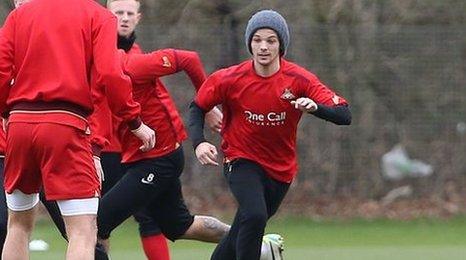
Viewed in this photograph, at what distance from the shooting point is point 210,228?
9.98m

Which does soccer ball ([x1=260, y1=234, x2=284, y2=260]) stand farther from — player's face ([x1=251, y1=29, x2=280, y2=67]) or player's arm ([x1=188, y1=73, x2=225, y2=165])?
player's face ([x1=251, y1=29, x2=280, y2=67])

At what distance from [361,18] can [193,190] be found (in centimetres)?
285

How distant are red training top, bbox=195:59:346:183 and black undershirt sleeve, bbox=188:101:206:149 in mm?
76

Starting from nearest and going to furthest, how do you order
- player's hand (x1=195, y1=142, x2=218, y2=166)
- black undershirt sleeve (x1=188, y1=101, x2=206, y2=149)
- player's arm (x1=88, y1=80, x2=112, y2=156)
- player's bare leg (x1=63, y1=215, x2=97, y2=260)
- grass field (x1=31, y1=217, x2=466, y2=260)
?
player's bare leg (x1=63, y1=215, x2=97, y2=260)
player's arm (x1=88, y1=80, x2=112, y2=156)
player's hand (x1=195, y1=142, x2=218, y2=166)
black undershirt sleeve (x1=188, y1=101, x2=206, y2=149)
grass field (x1=31, y1=217, x2=466, y2=260)

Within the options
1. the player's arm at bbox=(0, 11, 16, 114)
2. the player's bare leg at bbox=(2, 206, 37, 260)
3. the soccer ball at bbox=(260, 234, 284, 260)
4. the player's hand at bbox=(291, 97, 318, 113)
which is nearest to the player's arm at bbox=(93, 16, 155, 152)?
the player's arm at bbox=(0, 11, 16, 114)

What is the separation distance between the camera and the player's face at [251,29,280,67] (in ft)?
29.8

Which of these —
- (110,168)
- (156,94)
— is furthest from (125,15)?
(110,168)

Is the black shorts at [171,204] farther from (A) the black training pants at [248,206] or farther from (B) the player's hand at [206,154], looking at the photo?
(B) the player's hand at [206,154]

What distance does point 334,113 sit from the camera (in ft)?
29.2

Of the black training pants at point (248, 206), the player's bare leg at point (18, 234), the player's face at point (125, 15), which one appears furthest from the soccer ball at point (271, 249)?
the player's bare leg at point (18, 234)

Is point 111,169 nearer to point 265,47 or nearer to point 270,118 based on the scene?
point 270,118

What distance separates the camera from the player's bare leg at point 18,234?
7.80 m

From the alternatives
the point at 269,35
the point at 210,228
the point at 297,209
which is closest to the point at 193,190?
the point at 297,209

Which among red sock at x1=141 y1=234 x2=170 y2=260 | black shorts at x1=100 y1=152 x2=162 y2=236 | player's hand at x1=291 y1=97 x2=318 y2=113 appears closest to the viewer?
player's hand at x1=291 y1=97 x2=318 y2=113
